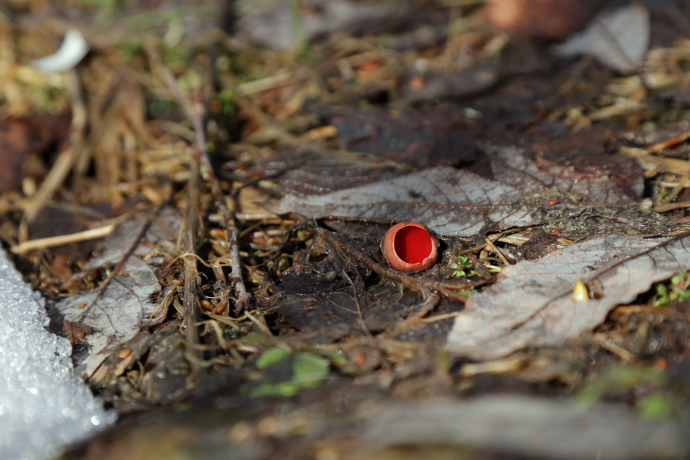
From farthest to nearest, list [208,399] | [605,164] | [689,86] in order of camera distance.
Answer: [689,86], [605,164], [208,399]

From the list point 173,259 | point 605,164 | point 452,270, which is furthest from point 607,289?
point 173,259

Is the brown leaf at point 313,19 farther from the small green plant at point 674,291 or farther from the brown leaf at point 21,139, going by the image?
the small green plant at point 674,291

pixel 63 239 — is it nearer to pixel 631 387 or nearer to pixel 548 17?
pixel 631 387

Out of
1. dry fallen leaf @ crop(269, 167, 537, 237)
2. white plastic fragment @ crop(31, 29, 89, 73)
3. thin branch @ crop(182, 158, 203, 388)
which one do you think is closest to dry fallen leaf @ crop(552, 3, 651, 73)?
dry fallen leaf @ crop(269, 167, 537, 237)

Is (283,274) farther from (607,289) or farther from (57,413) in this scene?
(607,289)

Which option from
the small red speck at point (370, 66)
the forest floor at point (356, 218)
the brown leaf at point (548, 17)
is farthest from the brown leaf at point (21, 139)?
the brown leaf at point (548, 17)
